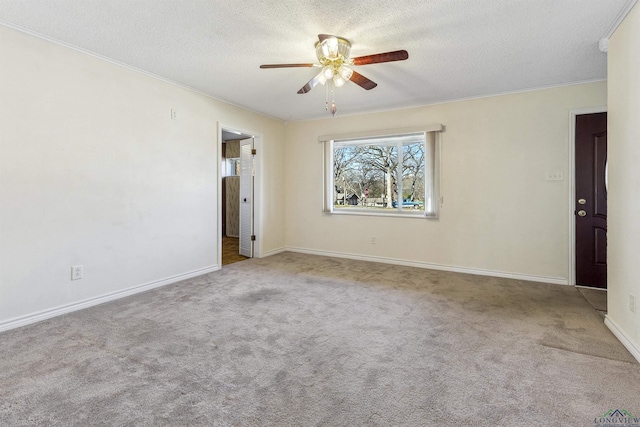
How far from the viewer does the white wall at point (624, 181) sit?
2.05 m

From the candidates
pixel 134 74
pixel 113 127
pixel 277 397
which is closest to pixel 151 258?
pixel 113 127

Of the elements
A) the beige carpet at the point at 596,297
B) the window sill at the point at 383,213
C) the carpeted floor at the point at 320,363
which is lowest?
the carpeted floor at the point at 320,363

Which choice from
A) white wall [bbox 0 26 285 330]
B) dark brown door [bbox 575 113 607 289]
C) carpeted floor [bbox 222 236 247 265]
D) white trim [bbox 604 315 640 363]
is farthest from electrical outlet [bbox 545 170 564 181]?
carpeted floor [bbox 222 236 247 265]

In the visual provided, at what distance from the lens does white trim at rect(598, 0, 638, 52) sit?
2.13m

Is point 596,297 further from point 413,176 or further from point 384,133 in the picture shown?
point 384,133

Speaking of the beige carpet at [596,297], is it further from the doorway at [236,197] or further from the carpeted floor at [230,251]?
the carpeted floor at [230,251]

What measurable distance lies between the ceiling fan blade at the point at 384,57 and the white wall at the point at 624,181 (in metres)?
1.49

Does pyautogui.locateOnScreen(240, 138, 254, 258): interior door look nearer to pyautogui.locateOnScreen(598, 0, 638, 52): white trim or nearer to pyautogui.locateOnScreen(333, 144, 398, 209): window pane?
pyautogui.locateOnScreen(333, 144, 398, 209): window pane

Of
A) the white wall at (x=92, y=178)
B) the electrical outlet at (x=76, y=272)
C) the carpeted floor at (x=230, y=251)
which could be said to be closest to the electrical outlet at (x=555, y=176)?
the white wall at (x=92, y=178)

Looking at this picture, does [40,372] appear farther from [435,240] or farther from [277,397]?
[435,240]

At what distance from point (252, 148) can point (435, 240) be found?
3.23 metres

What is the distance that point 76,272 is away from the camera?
2.89 m

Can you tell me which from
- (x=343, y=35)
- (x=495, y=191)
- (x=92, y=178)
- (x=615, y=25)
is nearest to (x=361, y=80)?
(x=343, y=35)

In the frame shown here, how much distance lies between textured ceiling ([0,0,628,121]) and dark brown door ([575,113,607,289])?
0.58 meters
